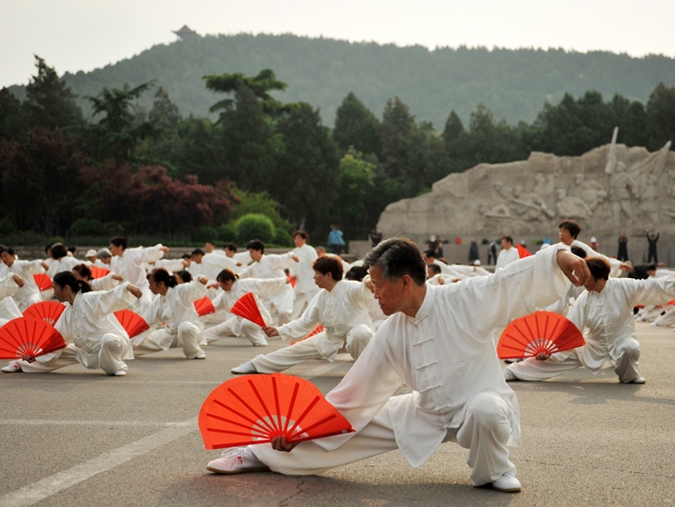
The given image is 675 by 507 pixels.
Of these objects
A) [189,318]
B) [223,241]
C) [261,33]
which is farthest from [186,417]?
[261,33]

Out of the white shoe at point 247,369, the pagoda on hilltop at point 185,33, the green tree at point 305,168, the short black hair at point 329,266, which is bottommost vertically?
the white shoe at point 247,369

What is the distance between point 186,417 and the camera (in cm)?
586

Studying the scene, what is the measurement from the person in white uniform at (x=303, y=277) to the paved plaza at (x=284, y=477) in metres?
8.26

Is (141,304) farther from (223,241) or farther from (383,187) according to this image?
(383,187)

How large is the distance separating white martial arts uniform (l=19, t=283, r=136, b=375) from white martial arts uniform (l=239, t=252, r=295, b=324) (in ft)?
21.4

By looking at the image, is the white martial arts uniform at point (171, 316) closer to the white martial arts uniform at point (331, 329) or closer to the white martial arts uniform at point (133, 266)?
the white martial arts uniform at point (331, 329)

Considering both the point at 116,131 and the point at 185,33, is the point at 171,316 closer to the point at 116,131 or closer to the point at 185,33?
the point at 116,131

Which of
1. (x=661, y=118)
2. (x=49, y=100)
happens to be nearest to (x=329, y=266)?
(x=49, y=100)

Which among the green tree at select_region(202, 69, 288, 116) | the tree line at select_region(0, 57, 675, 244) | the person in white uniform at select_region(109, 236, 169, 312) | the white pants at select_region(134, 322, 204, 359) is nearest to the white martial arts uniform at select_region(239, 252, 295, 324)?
the person in white uniform at select_region(109, 236, 169, 312)

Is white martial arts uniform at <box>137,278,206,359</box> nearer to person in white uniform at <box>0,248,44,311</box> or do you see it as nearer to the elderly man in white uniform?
person in white uniform at <box>0,248,44,311</box>

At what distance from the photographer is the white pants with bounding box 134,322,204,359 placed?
9906 millimetres

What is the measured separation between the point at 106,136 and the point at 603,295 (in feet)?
126

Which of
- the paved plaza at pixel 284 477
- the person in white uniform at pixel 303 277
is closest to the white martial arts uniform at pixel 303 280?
the person in white uniform at pixel 303 277

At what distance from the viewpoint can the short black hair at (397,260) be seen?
384 centimetres
